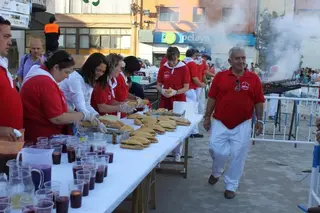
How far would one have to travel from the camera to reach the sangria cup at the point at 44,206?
5.49 feet

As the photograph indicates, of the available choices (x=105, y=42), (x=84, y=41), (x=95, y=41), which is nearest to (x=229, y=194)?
(x=105, y=42)

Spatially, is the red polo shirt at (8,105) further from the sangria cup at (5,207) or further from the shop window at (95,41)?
the shop window at (95,41)

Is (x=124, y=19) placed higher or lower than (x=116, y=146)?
higher

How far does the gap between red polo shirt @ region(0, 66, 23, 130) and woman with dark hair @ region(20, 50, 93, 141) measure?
18 cm

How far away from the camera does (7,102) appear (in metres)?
2.77

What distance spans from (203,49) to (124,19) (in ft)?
30.8

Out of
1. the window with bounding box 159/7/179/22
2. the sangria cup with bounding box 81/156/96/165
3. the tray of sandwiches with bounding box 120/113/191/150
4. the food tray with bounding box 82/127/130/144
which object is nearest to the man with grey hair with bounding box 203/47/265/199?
the tray of sandwiches with bounding box 120/113/191/150

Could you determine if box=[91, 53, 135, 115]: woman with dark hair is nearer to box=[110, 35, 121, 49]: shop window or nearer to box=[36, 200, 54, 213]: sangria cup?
box=[36, 200, 54, 213]: sangria cup

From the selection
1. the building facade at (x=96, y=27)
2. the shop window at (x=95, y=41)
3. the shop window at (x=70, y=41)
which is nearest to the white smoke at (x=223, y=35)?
the building facade at (x=96, y=27)

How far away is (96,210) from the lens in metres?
1.92

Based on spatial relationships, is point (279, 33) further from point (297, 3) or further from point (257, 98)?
point (257, 98)

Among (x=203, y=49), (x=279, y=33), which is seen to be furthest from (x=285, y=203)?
(x=203, y=49)

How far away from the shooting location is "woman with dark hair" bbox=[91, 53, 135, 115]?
441cm

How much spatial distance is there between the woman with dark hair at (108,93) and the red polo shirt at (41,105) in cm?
127
